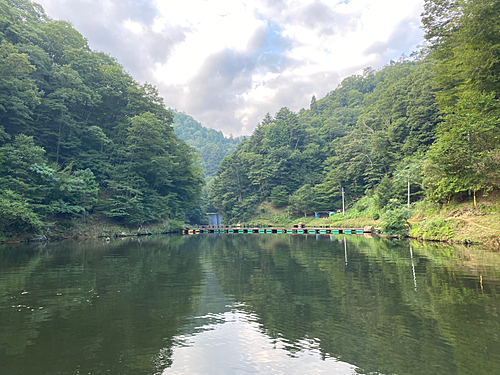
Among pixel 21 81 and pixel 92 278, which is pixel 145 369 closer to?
pixel 92 278

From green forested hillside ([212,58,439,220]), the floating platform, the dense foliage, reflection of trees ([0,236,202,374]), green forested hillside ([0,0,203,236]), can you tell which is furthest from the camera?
green forested hillside ([212,58,439,220])

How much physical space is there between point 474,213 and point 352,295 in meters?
15.7

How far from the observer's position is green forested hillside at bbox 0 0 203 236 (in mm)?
27438

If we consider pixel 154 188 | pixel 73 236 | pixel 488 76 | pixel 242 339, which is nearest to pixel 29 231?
pixel 73 236

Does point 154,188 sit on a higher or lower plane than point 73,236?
higher

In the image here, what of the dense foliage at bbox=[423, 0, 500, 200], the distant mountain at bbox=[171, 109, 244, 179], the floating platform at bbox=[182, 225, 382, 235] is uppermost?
the distant mountain at bbox=[171, 109, 244, 179]

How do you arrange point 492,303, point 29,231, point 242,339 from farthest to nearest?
point 29,231, point 492,303, point 242,339

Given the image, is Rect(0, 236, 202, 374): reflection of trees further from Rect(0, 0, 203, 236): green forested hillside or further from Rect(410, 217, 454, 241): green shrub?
Rect(0, 0, 203, 236): green forested hillside

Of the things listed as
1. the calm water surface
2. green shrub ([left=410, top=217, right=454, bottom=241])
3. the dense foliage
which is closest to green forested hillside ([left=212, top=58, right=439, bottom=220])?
green shrub ([left=410, top=217, right=454, bottom=241])

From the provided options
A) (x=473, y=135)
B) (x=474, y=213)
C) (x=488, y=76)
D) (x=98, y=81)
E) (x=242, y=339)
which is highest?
(x=98, y=81)

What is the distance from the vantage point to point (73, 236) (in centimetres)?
3162

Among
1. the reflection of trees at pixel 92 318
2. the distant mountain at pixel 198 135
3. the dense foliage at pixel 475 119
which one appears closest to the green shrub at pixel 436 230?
the dense foliage at pixel 475 119

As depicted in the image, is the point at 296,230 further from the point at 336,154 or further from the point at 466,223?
the point at 466,223

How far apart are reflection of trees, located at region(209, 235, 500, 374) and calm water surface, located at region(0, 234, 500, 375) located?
0.08 feet
